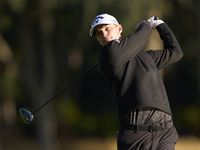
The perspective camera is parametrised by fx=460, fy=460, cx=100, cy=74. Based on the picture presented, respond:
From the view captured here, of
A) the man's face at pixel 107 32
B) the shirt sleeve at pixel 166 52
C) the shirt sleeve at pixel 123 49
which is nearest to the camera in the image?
the shirt sleeve at pixel 123 49

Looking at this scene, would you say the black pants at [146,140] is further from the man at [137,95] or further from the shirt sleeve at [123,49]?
the shirt sleeve at [123,49]

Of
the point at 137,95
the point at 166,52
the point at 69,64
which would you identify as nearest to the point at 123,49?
the point at 137,95

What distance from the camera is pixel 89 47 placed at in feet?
49.1

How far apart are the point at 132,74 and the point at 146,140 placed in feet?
1.54

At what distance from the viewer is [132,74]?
10.6 ft

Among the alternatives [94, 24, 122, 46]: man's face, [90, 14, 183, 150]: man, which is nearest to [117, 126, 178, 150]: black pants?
[90, 14, 183, 150]: man

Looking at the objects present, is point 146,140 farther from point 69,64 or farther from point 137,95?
point 69,64

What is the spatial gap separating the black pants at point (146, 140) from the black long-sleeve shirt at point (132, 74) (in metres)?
0.15

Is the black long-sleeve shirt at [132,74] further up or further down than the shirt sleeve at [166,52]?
further down

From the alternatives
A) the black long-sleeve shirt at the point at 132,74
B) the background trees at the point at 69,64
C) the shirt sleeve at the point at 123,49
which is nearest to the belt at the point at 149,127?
the black long-sleeve shirt at the point at 132,74

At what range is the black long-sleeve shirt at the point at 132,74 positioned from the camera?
10.5 feet

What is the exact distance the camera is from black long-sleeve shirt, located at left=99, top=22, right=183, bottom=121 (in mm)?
3191

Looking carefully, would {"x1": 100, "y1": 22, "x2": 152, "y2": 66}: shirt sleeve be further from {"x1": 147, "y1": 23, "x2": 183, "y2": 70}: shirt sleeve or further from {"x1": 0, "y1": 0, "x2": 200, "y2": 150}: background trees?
{"x1": 0, "y1": 0, "x2": 200, "y2": 150}: background trees

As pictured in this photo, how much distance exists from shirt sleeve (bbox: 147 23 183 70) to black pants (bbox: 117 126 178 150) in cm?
57
